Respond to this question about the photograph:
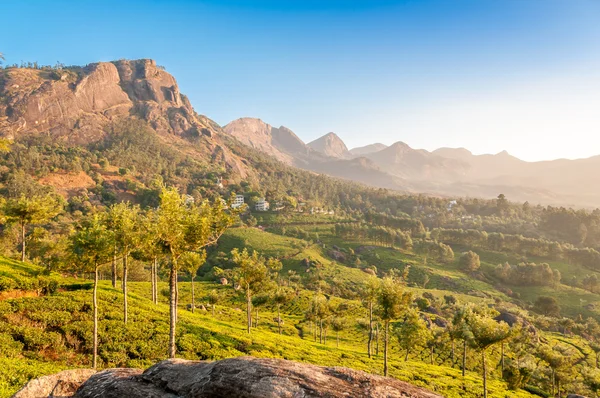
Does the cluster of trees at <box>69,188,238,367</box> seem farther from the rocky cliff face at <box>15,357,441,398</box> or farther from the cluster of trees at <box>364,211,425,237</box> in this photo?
the cluster of trees at <box>364,211,425,237</box>

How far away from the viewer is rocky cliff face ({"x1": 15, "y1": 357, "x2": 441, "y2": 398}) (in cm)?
673

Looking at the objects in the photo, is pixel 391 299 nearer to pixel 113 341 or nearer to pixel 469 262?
pixel 113 341

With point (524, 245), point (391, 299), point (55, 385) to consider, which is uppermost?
point (55, 385)

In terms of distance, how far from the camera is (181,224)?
59.9ft

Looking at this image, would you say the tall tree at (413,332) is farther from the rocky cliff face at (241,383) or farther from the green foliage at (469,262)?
the green foliage at (469,262)

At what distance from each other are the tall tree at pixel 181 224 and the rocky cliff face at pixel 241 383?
377 inches

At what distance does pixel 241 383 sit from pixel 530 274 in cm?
16042

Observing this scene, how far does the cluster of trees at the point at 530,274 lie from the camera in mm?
122637

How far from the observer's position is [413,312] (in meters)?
41.7

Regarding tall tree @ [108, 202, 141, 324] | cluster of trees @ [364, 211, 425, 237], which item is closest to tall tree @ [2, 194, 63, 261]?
tall tree @ [108, 202, 141, 324]

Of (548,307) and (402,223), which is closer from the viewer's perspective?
(548,307)

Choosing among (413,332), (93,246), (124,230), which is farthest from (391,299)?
(93,246)

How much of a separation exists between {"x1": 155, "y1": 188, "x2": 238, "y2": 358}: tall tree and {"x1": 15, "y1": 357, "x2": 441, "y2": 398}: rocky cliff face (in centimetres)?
958

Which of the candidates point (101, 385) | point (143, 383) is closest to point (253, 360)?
point (143, 383)
